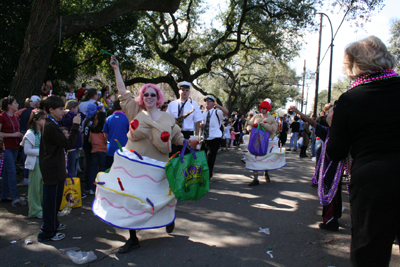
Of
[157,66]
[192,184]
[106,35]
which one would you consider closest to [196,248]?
[192,184]

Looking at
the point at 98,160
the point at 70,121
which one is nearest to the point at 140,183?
the point at 98,160

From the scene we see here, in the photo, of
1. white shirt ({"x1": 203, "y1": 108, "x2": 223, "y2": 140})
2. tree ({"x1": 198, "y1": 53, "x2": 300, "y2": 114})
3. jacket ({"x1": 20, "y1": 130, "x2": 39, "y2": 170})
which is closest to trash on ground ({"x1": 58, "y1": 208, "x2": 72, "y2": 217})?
jacket ({"x1": 20, "y1": 130, "x2": 39, "y2": 170})

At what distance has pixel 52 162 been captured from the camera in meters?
3.70

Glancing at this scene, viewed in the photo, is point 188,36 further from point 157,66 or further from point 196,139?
point 196,139

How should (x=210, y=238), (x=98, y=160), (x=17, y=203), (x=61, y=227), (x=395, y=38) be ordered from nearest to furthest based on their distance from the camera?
(x=210, y=238)
(x=61, y=227)
(x=17, y=203)
(x=98, y=160)
(x=395, y=38)

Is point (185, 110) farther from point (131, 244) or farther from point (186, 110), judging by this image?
point (131, 244)

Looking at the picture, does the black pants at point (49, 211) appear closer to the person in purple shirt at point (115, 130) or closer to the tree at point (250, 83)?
the person in purple shirt at point (115, 130)

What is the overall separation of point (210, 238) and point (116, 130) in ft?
8.80

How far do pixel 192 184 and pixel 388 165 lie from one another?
1.88 metres

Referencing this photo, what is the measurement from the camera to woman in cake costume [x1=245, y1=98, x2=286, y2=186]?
7223mm

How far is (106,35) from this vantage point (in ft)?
52.0

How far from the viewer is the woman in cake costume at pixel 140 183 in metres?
3.29

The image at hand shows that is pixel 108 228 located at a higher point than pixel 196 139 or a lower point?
lower

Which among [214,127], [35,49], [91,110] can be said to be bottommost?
[214,127]
